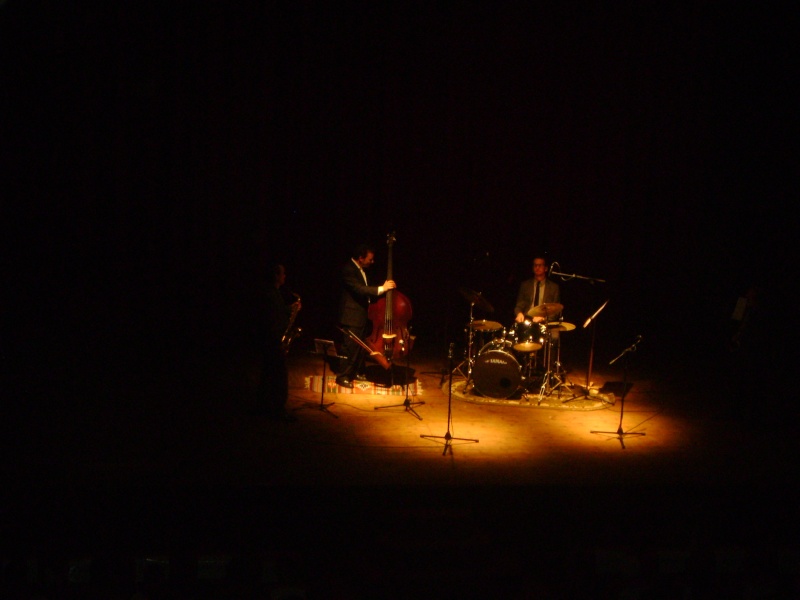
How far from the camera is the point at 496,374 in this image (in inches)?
322

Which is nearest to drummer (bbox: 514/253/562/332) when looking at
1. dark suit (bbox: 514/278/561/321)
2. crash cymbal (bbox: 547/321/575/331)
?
dark suit (bbox: 514/278/561/321)

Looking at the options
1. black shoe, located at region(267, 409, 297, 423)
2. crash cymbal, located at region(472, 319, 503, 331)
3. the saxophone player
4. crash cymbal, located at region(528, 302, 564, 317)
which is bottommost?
black shoe, located at region(267, 409, 297, 423)

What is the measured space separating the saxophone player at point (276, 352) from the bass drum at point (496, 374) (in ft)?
7.28

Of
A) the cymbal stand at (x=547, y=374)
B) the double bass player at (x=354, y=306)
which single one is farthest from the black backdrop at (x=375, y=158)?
the cymbal stand at (x=547, y=374)

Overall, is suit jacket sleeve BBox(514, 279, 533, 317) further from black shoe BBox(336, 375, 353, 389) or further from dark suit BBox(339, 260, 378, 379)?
black shoe BBox(336, 375, 353, 389)

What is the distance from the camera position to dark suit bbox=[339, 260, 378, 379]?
27.3 ft

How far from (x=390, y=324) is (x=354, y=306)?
1.75 feet

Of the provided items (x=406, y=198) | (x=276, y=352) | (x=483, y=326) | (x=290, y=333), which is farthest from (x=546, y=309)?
(x=406, y=198)

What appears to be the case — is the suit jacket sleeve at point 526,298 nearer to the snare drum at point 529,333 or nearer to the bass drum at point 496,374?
the snare drum at point 529,333

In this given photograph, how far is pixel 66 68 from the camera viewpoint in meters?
10.3

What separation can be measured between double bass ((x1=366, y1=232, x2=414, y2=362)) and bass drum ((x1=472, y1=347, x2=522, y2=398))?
2.76 ft

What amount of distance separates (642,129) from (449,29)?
126 inches

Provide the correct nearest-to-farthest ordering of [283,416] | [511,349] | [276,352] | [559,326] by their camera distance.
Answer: [276,352] < [283,416] < [559,326] < [511,349]

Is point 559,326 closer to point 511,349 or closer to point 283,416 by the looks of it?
point 511,349
